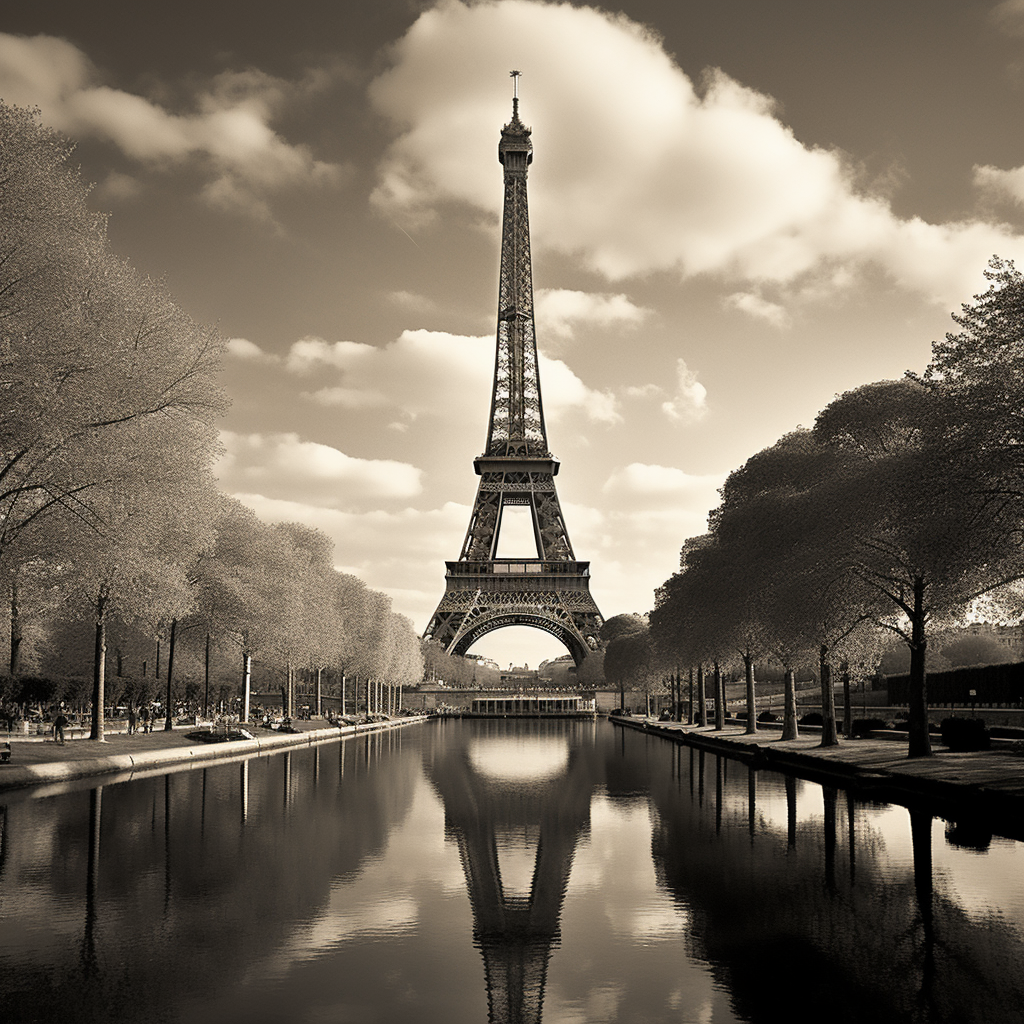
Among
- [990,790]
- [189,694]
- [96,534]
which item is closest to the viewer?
[990,790]

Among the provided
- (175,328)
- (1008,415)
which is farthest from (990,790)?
(175,328)

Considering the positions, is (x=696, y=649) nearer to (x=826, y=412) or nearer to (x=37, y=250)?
(x=826, y=412)

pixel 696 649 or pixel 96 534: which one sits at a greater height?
pixel 96 534

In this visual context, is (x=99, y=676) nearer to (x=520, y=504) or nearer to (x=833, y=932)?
(x=833, y=932)

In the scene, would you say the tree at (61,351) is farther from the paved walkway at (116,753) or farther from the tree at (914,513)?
the tree at (914,513)

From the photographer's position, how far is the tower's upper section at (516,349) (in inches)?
4604

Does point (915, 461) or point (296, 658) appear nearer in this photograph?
point (915, 461)

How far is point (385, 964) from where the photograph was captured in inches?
327

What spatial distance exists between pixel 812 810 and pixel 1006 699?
50063mm

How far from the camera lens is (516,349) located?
4631 inches

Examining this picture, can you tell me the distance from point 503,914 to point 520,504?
108669 mm


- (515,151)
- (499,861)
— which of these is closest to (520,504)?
(515,151)

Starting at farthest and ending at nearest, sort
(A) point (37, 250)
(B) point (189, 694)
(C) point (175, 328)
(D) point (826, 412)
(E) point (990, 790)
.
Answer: (B) point (189, 694)
(D) point (826, 412)
(C) point (175, 328)
(A) point (37, 250)
(E) point (990, 790)

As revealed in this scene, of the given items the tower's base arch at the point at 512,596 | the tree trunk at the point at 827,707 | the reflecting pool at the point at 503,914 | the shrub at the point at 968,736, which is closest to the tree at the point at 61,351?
the reflecting pool at the point at 503,914
